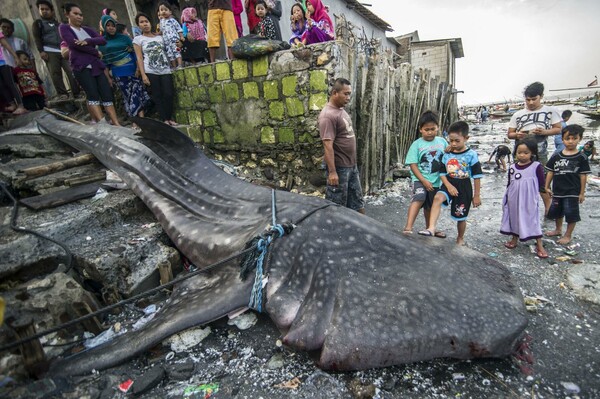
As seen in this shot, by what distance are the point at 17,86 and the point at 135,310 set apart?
663cm

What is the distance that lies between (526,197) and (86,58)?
6661 millimetres

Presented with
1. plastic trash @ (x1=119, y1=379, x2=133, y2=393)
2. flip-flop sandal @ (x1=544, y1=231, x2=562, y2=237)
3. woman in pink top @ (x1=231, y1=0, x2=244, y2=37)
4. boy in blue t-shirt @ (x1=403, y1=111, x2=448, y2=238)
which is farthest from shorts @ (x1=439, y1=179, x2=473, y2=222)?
woman in pink top @ (x1=231, y1=0, x2=244, y2=37)

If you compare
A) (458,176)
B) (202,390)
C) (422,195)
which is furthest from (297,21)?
(202,390)

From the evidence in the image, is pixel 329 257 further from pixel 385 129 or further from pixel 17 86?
pixel 17 86

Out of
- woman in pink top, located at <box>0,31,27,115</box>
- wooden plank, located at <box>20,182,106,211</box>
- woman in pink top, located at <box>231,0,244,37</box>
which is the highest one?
woman in pink top, located at <box>231,0,244,37</box>

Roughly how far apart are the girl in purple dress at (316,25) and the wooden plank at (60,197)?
4419 millimetres

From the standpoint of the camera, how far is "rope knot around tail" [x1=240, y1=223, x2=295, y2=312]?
7.45 feet

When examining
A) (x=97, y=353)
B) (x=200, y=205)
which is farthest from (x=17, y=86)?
(x=97, y=353)

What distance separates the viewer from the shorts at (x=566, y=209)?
12.4ft

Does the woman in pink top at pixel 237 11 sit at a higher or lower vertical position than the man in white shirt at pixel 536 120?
higher

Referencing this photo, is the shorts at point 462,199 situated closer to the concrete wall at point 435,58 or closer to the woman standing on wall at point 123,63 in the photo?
the woman standing on wall at point 123,63

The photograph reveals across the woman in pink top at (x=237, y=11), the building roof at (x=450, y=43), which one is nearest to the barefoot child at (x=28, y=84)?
the woman in pink top at (x=237, y=11)

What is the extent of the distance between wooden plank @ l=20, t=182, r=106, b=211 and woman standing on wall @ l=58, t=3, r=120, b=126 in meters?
2.28

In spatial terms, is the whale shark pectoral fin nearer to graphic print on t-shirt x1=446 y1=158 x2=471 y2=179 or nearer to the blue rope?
the blue rope
